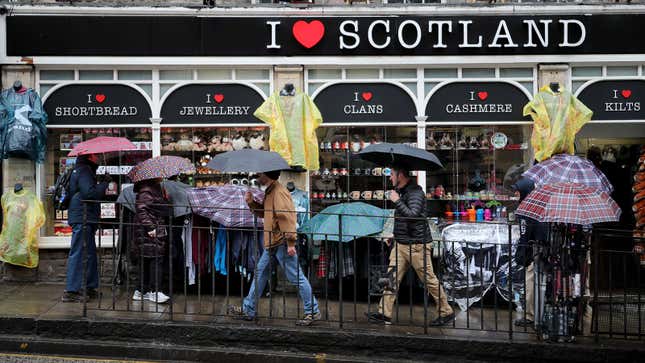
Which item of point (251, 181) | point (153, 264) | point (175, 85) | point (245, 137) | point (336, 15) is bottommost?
point (153, 264)

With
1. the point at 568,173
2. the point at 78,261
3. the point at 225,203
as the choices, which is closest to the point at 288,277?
the point at 225,203

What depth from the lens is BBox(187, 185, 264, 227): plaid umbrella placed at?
26.1ft

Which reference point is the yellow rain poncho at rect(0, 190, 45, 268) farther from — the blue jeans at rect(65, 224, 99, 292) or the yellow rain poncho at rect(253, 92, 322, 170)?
the yellow rain poncho at rect(253, 92, 322, 170)

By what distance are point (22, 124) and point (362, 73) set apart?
5214 millimetres

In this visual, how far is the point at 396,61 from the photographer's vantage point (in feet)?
31.8

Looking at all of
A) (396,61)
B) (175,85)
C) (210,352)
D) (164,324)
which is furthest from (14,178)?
(396,61)

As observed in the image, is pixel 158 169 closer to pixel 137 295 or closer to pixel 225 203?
pixel 225 203

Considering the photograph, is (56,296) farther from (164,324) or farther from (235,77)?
(235,77)

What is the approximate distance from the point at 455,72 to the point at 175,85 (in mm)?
4499

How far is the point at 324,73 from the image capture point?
32.3 ft

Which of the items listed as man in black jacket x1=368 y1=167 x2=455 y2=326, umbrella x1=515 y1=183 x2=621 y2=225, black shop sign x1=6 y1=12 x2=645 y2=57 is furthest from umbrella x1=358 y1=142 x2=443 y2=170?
black shop sign x1=6 y1=12 x2=645 y2=57

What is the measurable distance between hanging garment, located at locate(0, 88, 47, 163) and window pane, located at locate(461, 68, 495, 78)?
6.62m

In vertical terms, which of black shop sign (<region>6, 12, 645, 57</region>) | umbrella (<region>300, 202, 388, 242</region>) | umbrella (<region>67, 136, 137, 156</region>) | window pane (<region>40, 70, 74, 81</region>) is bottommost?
umbrella (<region>300, 202, 388, 242</region>)

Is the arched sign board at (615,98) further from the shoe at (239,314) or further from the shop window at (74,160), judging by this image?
the shop window at (74,160)
